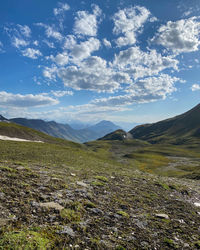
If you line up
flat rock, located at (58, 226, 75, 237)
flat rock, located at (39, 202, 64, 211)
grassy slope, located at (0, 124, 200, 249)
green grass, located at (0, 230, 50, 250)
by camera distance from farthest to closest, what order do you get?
flat rock, located at (39, 202, 64, 211)
flat rock, located at (58, 226, 75, 237)
grassy slope, located at (0, 124, 200, 249)
green grass, located at (0, 230, 50, 250)

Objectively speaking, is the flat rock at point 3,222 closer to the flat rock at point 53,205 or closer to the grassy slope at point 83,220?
the grassy slope at point 83,220

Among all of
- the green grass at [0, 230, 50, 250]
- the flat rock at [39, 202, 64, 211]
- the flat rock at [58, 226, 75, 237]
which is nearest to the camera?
the green grass at [0, 230, 50, 250]

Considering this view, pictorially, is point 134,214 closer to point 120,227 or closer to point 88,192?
point 120,227

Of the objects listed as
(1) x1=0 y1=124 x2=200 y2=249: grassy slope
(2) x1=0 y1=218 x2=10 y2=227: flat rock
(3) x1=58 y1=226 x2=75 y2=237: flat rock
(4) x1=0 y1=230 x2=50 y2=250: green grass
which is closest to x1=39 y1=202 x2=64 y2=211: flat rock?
(1) x1=0 y1=124 x2=200 y2=249: grassy slope

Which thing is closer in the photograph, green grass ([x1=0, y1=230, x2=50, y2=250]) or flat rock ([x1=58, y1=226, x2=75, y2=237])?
green grass ([x1=0, y1=230, x2=50, y2=250])

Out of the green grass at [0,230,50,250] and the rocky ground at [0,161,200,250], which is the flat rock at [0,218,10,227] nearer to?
the rocky ground at [0,161,200,250]

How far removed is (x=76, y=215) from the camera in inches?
303

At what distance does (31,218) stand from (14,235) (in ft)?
5.14

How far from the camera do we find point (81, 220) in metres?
7.46

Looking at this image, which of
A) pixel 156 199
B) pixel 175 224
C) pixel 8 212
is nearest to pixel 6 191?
pixel 8 212

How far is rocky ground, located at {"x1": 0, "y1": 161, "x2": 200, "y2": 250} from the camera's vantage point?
5777mm

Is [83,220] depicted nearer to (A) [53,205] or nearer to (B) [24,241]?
(A) [53,205]

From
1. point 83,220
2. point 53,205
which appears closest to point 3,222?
point 53,205

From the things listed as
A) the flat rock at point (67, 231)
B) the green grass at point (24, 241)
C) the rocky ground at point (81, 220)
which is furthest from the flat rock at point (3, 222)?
the flat rock at point (67, 231)
